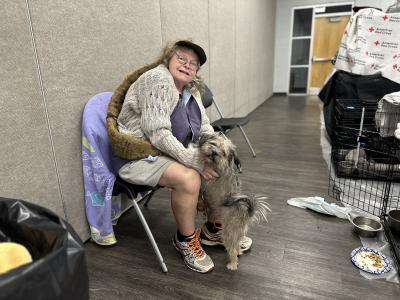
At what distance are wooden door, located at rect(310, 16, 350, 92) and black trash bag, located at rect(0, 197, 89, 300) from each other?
7.61m

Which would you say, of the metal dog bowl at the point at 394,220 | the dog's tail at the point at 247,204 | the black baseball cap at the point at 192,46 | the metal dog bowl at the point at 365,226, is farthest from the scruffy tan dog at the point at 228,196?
the metal dog bowl at the point at 394,220

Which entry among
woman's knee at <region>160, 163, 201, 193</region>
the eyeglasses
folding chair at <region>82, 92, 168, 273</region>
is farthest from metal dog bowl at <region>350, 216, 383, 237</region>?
the eyeglasses

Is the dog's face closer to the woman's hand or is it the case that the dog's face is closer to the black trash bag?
the woman's hand

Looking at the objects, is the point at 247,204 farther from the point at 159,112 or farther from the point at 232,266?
the point at 159,112

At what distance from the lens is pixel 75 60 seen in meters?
1.60

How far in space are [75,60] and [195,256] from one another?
4.15 feet

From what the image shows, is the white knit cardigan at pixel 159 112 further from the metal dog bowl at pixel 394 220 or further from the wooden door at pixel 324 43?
the wooden door at pixel 324 43

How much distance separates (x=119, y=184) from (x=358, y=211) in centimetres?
169

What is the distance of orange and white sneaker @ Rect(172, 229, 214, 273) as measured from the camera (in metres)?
1.57

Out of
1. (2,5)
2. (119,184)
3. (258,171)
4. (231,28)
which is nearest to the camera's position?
(2,5)

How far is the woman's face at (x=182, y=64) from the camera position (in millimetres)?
1598

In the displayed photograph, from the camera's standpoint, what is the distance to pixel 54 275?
2.23 feet

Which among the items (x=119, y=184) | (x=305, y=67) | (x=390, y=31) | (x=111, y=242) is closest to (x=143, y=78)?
(x=119, y=184)

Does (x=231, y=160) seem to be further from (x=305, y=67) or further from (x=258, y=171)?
(x=305, y=67)
